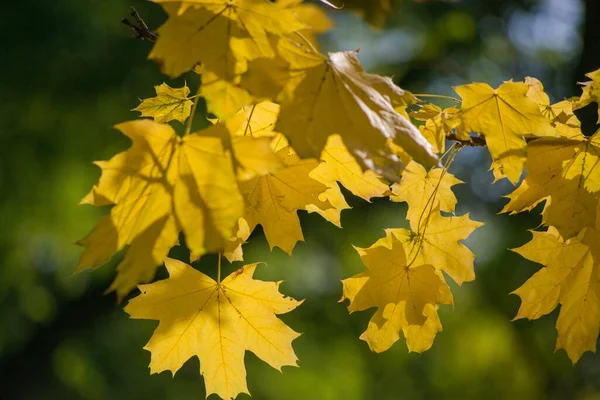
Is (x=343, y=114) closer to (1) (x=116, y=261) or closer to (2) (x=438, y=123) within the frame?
(2) (x=438, y=123)

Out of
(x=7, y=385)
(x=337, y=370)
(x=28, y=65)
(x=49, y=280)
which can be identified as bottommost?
(x=337, y=370)

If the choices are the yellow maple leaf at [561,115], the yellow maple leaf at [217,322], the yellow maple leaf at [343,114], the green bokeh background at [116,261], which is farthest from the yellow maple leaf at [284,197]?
the green bokeh background at [116,261]

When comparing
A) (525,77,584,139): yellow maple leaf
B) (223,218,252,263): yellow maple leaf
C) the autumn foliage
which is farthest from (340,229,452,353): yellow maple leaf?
(525,77,584,139): yellow maple leaf

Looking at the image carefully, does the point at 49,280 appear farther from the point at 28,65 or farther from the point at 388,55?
the point at 388,55

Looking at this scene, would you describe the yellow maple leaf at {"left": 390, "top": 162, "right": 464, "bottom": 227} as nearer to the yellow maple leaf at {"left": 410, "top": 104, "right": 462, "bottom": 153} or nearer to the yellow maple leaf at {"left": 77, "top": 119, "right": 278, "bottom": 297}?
the yellow maple leaf at {"left": 410, "top": 104, "right": 462, "bottom": 153}

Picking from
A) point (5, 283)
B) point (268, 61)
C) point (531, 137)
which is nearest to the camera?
point (268, 61)

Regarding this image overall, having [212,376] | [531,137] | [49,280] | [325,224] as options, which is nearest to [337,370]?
[325,224]
